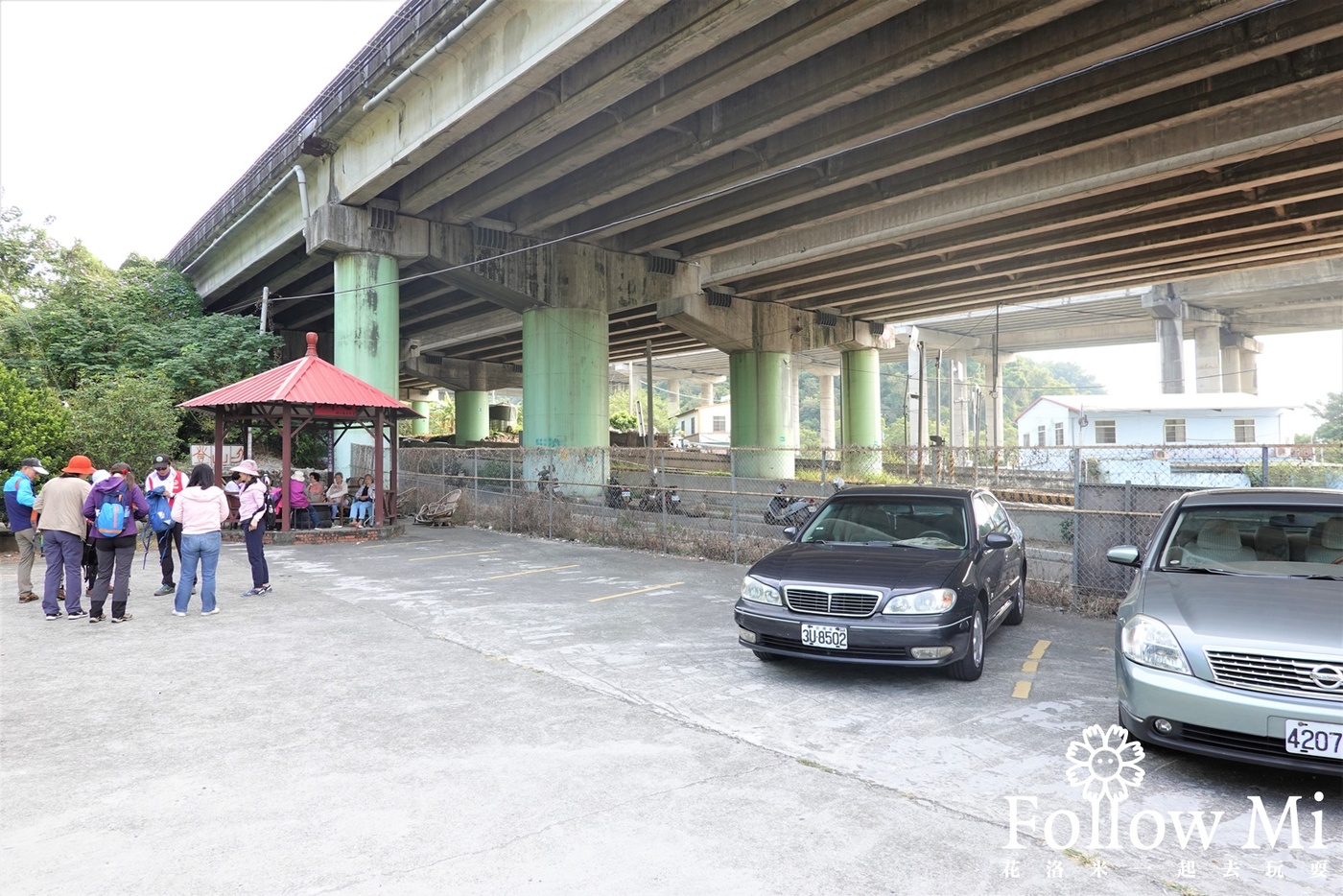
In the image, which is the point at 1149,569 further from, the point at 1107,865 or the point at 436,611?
the point at 436,611

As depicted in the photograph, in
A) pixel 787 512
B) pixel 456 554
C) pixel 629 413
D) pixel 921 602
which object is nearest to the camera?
pixel 921 602

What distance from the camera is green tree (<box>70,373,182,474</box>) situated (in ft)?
51.5

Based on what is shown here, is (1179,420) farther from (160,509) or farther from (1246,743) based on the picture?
(160,509)

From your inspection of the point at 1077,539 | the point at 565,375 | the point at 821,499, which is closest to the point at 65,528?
the point at 821,499

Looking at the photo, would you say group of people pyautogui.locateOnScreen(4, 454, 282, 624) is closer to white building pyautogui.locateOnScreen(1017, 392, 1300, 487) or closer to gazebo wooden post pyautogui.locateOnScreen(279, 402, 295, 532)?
gazebo wooden post pyautogui.locateOnScreen(279, 402, 295, 532)

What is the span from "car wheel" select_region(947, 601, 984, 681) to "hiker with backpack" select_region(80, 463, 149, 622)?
25.0 feet

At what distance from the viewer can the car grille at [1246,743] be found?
3.57 m

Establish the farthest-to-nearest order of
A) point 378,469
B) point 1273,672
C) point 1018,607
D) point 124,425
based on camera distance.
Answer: point 378,469 < point 124,425 < point 1018,607 < point 1273,672

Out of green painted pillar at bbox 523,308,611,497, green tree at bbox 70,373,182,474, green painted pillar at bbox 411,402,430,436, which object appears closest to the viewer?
green tree at bbox 70,373,182,474

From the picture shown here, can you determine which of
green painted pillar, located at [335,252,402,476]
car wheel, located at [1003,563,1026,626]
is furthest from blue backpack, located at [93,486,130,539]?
green painted pillar, located at [335,252,402,476]

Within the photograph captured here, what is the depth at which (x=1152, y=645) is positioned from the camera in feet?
13.4

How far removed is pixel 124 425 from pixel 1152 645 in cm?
1840

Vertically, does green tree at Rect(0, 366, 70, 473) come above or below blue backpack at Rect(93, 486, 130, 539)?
above

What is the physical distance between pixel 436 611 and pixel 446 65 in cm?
1306
